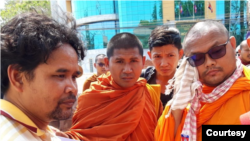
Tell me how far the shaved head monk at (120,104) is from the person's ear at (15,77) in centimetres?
86

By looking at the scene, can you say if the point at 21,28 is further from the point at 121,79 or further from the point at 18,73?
the point at 121,79

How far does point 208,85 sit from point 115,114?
3.01ft

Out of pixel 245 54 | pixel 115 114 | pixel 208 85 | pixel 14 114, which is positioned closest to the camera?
pixel 14 114

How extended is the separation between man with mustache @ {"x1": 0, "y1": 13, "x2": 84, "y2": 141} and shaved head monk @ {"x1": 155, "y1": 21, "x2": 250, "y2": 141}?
2.52ft

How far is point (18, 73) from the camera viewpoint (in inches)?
37.4

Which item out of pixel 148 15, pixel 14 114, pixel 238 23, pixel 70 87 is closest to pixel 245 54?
pixel 70 87

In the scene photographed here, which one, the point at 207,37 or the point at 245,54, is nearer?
the point at 207,37

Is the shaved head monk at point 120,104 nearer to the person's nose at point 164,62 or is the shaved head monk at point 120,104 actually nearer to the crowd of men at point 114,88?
the crowd of men at point 114,88

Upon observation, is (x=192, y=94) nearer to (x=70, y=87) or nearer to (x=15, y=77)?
(x=70, y=87)

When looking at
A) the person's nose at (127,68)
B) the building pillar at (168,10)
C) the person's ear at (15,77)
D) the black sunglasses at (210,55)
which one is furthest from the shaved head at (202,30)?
the building pillar at (168,10)

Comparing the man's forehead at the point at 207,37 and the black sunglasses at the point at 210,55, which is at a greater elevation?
the man's forehead at the point at 207,37

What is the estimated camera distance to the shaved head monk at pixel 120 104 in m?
1.67

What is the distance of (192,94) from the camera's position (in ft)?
4.07

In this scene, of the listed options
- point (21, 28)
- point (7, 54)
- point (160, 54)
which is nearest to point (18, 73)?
point (7, 54)
